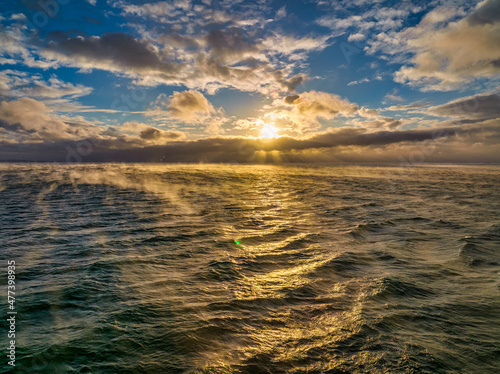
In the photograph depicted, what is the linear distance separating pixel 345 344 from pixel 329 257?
6.34 meters

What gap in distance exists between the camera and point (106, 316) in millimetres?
7758

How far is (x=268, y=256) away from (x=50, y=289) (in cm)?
924

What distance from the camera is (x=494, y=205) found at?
29.4 meters

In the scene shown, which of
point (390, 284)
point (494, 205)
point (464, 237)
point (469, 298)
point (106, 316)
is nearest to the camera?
point (106, 316)

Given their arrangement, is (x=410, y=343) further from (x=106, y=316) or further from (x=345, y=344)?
(x=106, y=316)

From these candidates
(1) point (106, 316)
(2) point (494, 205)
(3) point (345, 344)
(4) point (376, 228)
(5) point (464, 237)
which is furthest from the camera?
(2) point (494, 205)

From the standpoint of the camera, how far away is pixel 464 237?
52.7 ft

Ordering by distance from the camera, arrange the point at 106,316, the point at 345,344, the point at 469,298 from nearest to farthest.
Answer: the point at 345,344 < the point at 106,316 < the point at 469,298

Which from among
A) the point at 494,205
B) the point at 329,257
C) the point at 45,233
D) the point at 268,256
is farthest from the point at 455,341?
the point at 494,205

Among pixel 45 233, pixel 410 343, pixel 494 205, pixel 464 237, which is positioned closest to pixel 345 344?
pixel 410 343

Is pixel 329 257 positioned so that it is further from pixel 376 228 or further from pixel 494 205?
pixel 494 205

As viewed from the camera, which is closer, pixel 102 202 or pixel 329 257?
pixel 329 257

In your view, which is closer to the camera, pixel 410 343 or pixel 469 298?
pixel 410 343

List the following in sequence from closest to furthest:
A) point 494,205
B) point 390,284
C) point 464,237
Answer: point 390,284, point 464,237, point 494,205
